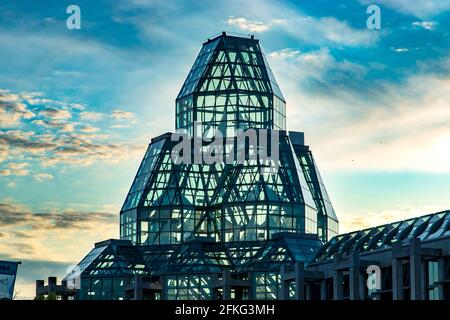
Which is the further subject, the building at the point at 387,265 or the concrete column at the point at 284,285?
the concrete column at the point at 284,285

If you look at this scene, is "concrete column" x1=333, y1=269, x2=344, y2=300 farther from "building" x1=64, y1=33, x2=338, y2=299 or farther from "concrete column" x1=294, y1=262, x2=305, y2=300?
"building" x1=64, y1=33, x2=338, y2=299

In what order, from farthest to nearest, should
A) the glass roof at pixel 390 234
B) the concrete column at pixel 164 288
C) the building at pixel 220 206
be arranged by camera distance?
the concrete column at pixel 164 288, the building at pixel 220 206, the glass roof at pixel 390 234

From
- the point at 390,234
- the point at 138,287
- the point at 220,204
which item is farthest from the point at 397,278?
the point at 220,204

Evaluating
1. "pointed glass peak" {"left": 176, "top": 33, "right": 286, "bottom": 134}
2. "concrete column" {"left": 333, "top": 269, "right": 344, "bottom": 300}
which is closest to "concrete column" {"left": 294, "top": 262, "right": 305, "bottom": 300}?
"concrete column" {"left": 333, "top": 269, "right": 344, "bottom": 300}

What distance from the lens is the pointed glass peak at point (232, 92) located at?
16099 cm

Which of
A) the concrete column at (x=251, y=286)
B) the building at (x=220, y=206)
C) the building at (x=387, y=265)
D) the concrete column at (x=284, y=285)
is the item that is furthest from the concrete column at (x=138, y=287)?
the building at (x=387, y=265)

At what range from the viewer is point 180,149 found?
160125mm

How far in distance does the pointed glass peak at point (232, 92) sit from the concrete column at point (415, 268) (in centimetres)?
7538

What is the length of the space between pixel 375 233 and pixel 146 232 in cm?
5535

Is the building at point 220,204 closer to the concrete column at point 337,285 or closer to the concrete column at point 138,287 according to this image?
the concrete column at point 138,287

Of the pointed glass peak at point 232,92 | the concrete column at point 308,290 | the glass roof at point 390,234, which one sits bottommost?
the concrete column at point 308,290
